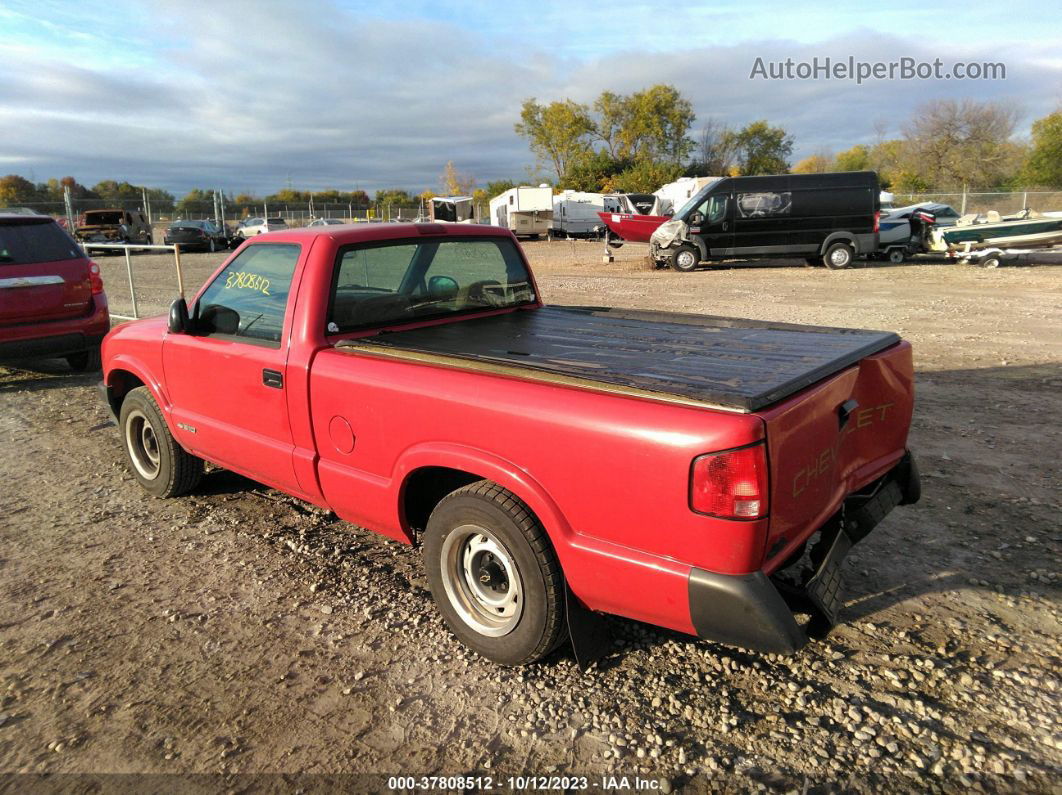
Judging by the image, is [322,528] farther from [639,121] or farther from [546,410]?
[639,121]

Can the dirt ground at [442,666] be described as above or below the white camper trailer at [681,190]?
below

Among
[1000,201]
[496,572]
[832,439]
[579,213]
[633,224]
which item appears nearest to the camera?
[832,439]

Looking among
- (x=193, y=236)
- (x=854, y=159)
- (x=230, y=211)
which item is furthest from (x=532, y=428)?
(x=854, y=159)

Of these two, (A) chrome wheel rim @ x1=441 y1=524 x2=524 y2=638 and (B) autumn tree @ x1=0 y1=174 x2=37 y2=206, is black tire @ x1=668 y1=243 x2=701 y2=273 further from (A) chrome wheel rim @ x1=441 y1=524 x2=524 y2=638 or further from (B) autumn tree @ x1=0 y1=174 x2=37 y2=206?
(B) autumn tree @ x1=0 y1=174 x2=37 y2=206

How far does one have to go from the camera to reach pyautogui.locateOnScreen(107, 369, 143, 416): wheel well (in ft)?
16.6

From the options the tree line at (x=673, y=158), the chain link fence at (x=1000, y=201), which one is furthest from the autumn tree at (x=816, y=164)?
the chain link fence at (x=1000, y=201)

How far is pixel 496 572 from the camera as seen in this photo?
2957 millimetres

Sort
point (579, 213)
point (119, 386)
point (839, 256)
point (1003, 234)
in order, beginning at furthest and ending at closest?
point (579, 213) < point (1003, 234) < point (839, 256) < point (119, 386)

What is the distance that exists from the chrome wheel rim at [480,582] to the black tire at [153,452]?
2478mm

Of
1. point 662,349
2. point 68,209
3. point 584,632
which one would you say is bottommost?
point 584,632

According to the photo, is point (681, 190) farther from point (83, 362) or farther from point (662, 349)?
point (662, 349)

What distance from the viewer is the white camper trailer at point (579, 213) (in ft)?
130

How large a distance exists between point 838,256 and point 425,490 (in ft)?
59.5

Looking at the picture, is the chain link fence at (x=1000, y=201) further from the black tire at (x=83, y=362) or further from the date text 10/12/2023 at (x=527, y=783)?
the date text 10/12/2023 at (x=527, y=783)
